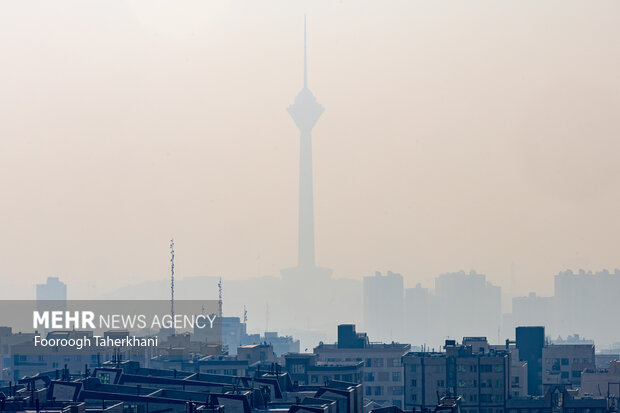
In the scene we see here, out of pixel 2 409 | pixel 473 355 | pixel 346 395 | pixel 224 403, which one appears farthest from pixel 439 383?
pixel 2 409

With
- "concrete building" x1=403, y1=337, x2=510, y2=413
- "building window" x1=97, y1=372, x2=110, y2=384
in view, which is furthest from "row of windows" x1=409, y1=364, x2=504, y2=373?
"building window" x1=97, y1=372, x2=110, y2=384

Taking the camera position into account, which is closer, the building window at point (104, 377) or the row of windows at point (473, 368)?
the building window at point (104, 377)

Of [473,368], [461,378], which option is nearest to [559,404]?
[473,368]

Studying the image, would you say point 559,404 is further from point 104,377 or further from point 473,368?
point 104,377

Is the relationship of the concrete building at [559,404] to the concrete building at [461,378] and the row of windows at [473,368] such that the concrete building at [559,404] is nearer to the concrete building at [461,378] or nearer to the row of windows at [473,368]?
the concrete building at [461,378]

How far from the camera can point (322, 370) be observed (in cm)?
19962

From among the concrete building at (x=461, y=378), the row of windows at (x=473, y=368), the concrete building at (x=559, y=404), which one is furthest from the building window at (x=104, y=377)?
the concrete building at (x=559, y=404)

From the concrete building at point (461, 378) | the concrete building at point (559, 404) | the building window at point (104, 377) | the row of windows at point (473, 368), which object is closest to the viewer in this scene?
the building window at point (104, 377)

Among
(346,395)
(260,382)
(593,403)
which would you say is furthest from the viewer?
(593,403)

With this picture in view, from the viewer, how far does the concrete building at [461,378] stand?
179 meters

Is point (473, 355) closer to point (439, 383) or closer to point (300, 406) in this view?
point (439, 383)

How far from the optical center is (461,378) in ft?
593

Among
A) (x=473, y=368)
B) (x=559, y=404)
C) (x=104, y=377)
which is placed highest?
(x=104, y=377)

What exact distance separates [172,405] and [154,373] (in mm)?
41281
